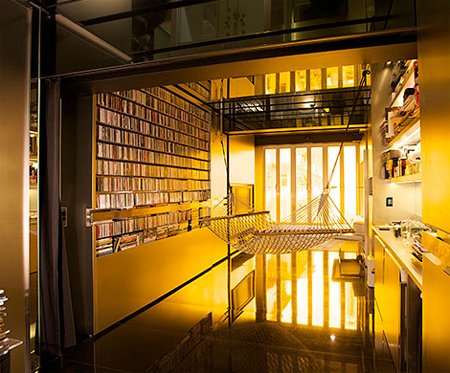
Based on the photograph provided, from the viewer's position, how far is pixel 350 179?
868cm

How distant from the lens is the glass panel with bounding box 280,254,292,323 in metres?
3.49

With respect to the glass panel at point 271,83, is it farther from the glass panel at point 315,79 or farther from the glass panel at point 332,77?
the glass panel at point 332,77

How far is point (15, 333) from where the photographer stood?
92.7 inches

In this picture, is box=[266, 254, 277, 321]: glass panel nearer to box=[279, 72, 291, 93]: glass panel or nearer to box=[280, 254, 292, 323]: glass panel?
box=[280, 254, 292, 323]: glass panel

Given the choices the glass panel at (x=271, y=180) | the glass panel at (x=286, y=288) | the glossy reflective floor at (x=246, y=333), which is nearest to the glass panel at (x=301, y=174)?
the glass panel at (x=271, y=180)

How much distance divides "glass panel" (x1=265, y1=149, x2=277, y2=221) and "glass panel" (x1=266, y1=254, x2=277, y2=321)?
2763mm

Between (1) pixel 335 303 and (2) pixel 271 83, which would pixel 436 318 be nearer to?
(1) pixel 335 303

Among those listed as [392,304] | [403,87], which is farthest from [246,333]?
[403,87]

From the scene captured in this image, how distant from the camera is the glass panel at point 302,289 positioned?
3.42m

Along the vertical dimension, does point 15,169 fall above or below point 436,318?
above

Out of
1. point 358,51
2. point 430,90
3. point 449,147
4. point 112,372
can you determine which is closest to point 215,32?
point 358,51

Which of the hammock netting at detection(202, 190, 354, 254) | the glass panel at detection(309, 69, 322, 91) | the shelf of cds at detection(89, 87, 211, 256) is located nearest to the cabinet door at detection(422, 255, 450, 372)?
the hammock netting at detection(202, 190, 354, 254)

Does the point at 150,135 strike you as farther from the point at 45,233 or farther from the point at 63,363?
the point at 63,363

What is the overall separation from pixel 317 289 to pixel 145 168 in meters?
2.53
